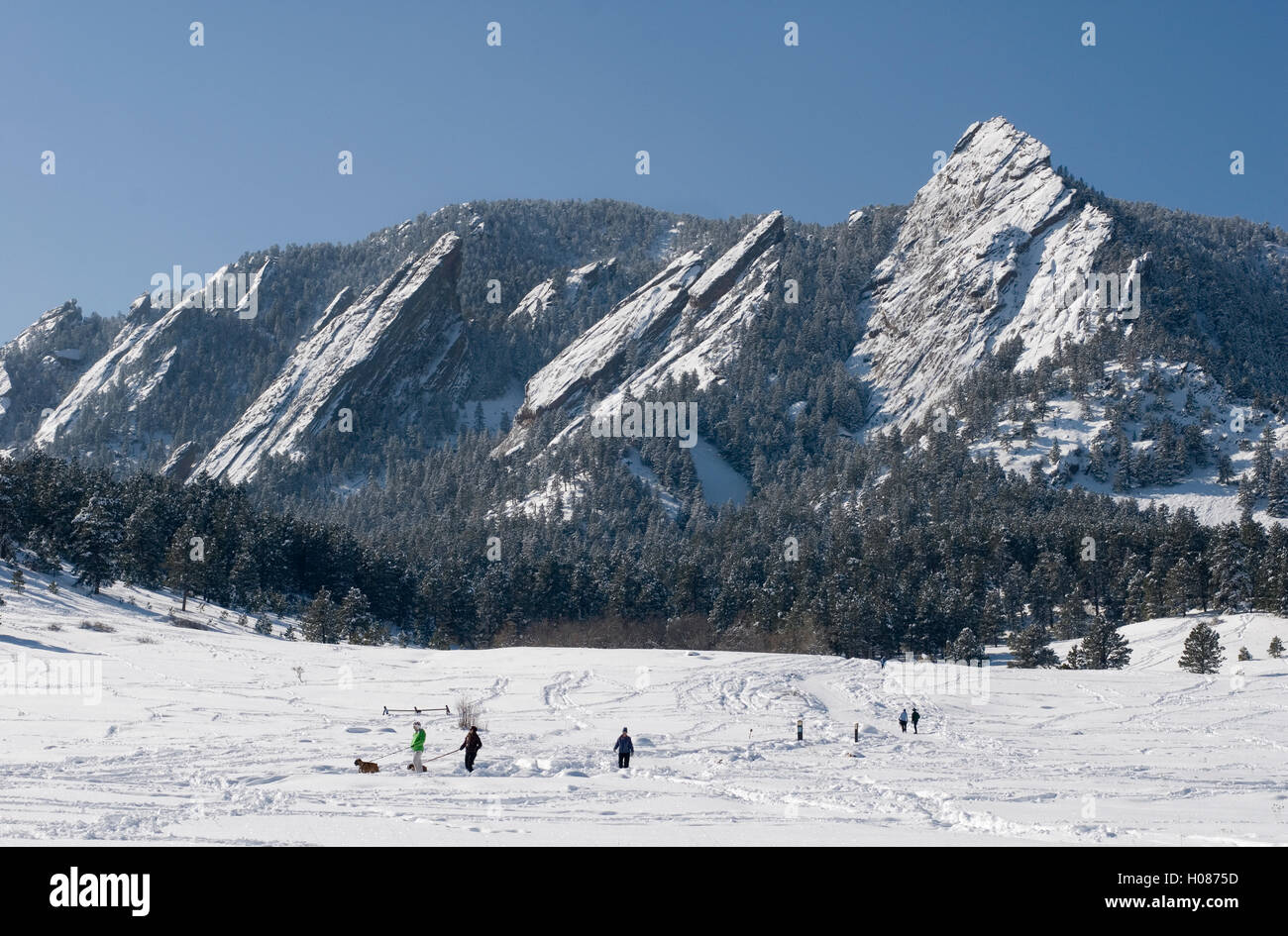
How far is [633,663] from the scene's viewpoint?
171 ft

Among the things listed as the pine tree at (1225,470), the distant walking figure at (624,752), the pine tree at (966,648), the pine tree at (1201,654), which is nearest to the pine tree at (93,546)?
the distant walking figure at (624,752)

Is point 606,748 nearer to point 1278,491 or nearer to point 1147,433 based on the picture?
point 1278,491

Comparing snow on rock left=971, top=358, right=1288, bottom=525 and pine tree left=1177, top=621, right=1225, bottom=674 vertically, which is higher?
snow on rock left=971, top=358, right=1288, bottom=525

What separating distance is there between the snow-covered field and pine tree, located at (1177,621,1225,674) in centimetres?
305

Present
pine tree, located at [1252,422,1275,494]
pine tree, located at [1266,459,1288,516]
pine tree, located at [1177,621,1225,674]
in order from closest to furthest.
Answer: pine tree, located at [1177,621,1225,674]
pine tree, located at [1266,459,1288,516]
pine tree, located at [1252,422,1275,494]

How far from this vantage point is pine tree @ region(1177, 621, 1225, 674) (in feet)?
202

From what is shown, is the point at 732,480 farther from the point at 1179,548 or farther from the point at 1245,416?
the point at 1179,548

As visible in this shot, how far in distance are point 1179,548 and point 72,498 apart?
326 ft

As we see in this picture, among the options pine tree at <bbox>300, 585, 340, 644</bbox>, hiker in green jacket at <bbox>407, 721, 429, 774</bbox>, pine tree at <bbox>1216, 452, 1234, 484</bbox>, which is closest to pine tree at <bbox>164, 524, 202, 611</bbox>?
pine tree at <bbox>300, 585, 340, 644</bbox>

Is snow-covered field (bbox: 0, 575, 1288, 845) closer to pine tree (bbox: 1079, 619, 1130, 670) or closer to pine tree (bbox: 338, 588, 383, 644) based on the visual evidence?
pine tree (bbox: 1079, 619, 1130, 670)

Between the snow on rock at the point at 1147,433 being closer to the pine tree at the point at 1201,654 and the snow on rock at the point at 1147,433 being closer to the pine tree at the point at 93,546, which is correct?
the pine tree at the point at 1201,654

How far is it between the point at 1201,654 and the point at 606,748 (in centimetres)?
4664

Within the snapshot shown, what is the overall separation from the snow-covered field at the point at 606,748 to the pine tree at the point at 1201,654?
120 inches

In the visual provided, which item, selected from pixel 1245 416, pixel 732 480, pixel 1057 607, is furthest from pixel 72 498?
pixel 1245 416
